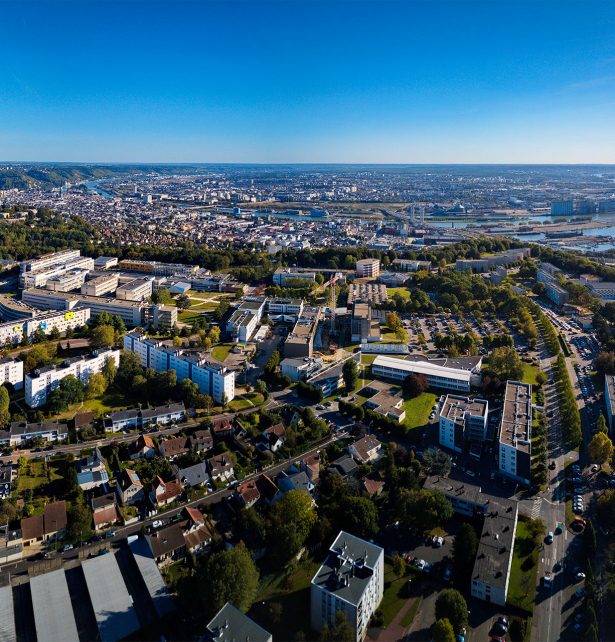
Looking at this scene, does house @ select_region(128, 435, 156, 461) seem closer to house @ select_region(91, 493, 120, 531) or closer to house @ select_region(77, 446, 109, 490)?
house @ select_region(77, 446, 109, 490)

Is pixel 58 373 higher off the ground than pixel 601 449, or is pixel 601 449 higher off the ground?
pixel 58 373

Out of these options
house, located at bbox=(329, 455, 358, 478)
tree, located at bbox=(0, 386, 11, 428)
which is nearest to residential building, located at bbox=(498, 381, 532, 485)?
house, located at bbox=(329, 455, 358, 478)

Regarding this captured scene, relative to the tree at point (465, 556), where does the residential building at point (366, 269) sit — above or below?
above

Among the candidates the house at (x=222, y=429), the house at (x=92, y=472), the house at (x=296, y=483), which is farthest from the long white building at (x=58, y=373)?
the house at (x=296, y=483)

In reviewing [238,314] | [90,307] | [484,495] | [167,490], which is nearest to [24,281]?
[90,307]

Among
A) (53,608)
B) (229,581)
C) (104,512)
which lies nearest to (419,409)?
(229,581)

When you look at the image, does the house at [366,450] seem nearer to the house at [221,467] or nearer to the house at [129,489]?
the house at [221,467]

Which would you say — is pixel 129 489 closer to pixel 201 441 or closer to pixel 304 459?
pixel 201 441
